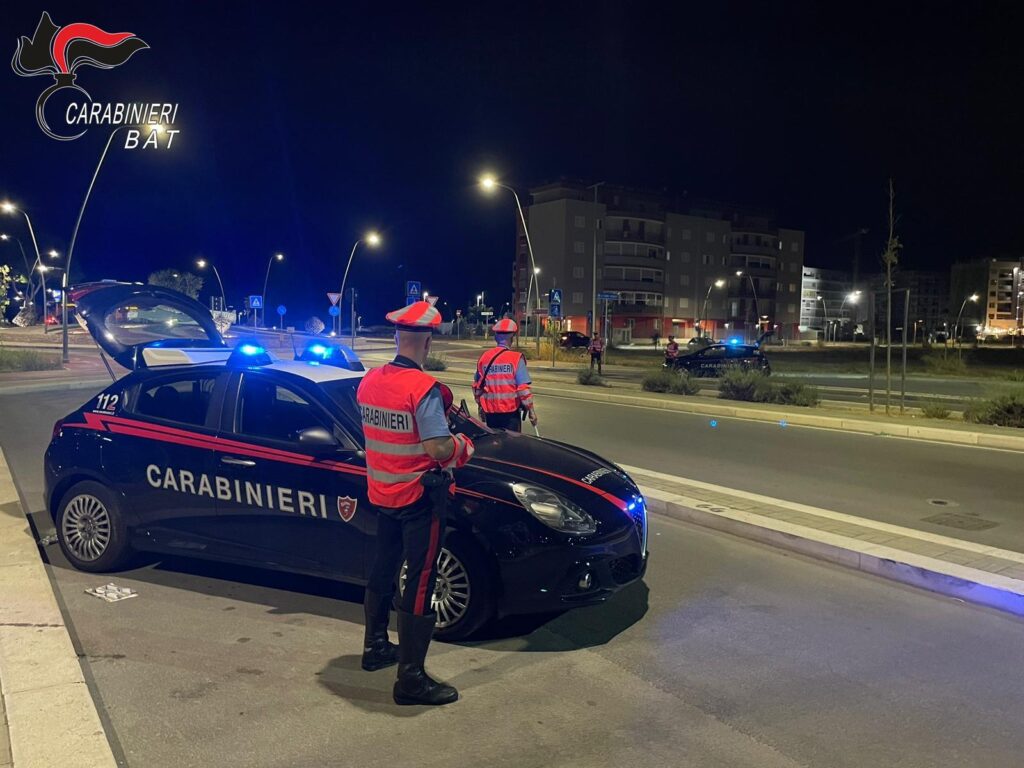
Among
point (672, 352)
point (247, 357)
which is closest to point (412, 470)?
point (247, 357)

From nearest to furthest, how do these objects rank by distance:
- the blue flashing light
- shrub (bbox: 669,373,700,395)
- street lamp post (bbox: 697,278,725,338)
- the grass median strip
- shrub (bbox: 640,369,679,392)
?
1. the blue flashing light
2. shrub (bbox: 669,373,700,395)
3. shrub (bbox: 640,369,679,392)
4. the grass median strip
5. street lamp post (bbox: 697,278,725,338)

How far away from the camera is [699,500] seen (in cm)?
758

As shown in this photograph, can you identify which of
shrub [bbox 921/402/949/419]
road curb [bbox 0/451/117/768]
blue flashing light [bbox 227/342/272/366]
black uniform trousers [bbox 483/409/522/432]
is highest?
blue flashing light [bbox 227/342/272/366]

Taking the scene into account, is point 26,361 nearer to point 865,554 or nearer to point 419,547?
point 419,547

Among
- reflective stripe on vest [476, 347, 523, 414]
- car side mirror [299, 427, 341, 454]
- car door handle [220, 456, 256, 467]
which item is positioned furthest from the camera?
reflective stripe on vest [476, 347, 523, 414]

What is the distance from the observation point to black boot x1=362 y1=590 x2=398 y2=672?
12.3 feet

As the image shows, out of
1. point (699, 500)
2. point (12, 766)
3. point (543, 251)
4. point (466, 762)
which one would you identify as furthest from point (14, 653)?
point (543, 251)

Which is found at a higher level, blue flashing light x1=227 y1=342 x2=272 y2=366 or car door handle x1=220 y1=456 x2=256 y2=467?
blue flashing light x1=227 y1=342 x2=272 y2=366

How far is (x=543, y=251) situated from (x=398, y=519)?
7900cm

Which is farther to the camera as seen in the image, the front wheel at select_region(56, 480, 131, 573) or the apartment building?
the apartment building

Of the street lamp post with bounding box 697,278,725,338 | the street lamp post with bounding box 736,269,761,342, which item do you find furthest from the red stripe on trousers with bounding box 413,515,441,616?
the street lamp post with bounding box 697,278,725,338

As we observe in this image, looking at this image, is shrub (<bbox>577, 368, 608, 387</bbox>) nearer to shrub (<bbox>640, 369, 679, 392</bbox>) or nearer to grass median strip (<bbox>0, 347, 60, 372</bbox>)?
shrub (<bbox>640, 369, 679, 392</bbox>)

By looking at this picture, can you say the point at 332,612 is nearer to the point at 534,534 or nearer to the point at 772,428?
the point at 534,534

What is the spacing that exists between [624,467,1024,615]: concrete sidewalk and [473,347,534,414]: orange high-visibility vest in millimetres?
1614
